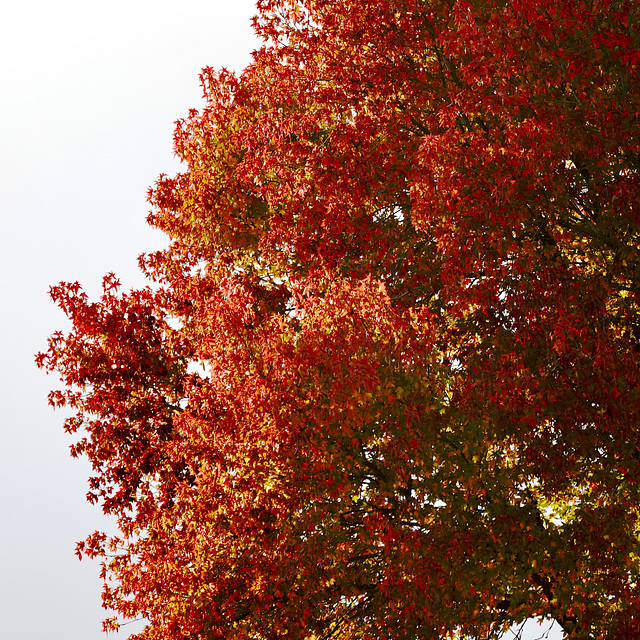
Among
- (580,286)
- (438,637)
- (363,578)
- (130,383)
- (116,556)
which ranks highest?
(130,383)

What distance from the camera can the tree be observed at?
9141 millimetres

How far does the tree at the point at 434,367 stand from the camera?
9.14 meters

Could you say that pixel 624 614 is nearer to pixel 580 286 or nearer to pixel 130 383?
pixel 580 286

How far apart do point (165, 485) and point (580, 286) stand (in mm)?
8737

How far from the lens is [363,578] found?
1060 cm

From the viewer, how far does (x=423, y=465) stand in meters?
9.17

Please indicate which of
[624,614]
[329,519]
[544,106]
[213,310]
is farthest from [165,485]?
[544,106]

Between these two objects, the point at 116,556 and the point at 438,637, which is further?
the point at 116,556

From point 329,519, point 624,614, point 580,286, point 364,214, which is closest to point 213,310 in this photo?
point 364,214

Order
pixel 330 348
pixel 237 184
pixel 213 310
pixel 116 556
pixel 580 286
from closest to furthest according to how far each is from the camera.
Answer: pixel 330 348 → pixel 580 286 → pixel 213 310 → pixel 237 184 → pixel 116 556

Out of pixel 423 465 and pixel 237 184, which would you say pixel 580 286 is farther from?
pixel 237 184

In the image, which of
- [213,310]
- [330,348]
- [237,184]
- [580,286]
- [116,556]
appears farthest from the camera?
[116,556]

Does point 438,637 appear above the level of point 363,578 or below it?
below

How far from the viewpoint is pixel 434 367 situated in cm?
943
